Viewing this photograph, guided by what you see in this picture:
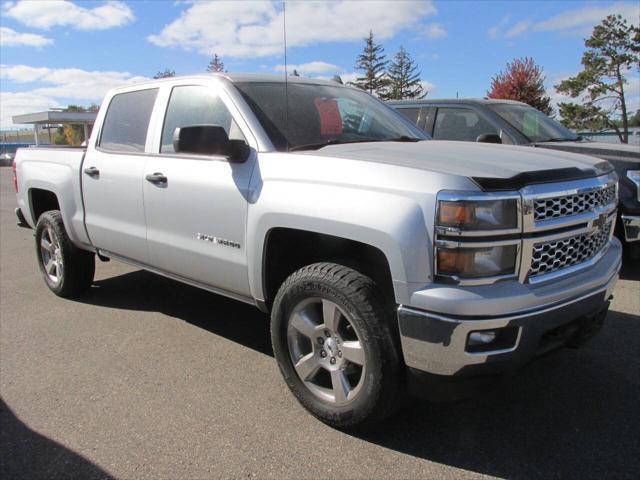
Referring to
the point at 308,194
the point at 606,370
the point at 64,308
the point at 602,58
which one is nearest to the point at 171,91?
the point at 308,194

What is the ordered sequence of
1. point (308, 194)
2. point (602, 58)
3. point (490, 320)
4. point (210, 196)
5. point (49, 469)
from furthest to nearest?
point (602, 58) → point (210, 196) → point (308, 194) → point (49, 469) → point (490, 320)

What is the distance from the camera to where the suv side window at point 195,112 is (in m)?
3.48

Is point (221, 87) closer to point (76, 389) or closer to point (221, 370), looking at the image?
point (221, 370)

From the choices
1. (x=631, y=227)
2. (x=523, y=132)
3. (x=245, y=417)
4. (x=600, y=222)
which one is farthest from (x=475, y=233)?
(x=523, y=132)

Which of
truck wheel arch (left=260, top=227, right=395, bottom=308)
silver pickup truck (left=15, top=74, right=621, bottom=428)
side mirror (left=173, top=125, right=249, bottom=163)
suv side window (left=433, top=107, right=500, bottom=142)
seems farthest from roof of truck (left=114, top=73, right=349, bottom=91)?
suv side window (left=433, top=107, right=500, bottom=142)

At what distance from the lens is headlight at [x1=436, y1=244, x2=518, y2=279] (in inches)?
90.4

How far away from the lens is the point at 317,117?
3549mm

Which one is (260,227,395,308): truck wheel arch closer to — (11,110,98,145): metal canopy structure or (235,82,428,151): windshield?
(235,82,428,151): windshield

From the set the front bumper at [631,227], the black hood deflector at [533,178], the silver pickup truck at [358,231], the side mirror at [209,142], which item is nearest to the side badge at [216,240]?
the silver pickup truck at [358,231]

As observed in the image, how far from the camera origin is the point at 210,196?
3367 millimetres

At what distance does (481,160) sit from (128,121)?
9.86 feet

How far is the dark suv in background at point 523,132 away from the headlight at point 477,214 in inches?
141

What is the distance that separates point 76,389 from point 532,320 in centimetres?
278

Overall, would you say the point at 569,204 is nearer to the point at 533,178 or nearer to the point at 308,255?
the point at 533,178
